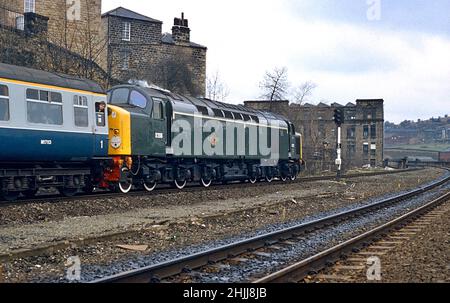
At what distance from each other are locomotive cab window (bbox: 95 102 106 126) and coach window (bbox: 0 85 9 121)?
3.73 m

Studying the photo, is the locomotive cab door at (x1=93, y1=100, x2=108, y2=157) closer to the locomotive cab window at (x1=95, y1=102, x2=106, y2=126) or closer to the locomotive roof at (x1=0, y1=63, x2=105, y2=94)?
the locomotive cab window at (x1=95, y1=102, x2=106, y2=126)

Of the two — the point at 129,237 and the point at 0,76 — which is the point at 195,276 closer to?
the point at 129,237

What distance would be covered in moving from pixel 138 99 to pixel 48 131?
4.83m

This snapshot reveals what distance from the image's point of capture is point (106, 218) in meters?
14.5

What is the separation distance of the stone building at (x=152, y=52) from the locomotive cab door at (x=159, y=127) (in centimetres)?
3203

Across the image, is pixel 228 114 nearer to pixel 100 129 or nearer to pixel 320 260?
pixel 100 129

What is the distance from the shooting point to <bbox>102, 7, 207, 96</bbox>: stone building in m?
54.6

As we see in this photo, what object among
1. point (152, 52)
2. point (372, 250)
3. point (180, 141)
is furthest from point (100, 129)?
point (152, 52)

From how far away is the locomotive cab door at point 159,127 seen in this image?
20562 mm

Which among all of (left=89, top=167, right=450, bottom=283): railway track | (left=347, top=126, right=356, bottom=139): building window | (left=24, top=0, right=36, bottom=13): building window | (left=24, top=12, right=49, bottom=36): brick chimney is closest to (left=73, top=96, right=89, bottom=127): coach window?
(left=89, top=167, right=450, bottom=283): railway track

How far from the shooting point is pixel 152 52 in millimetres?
57938
